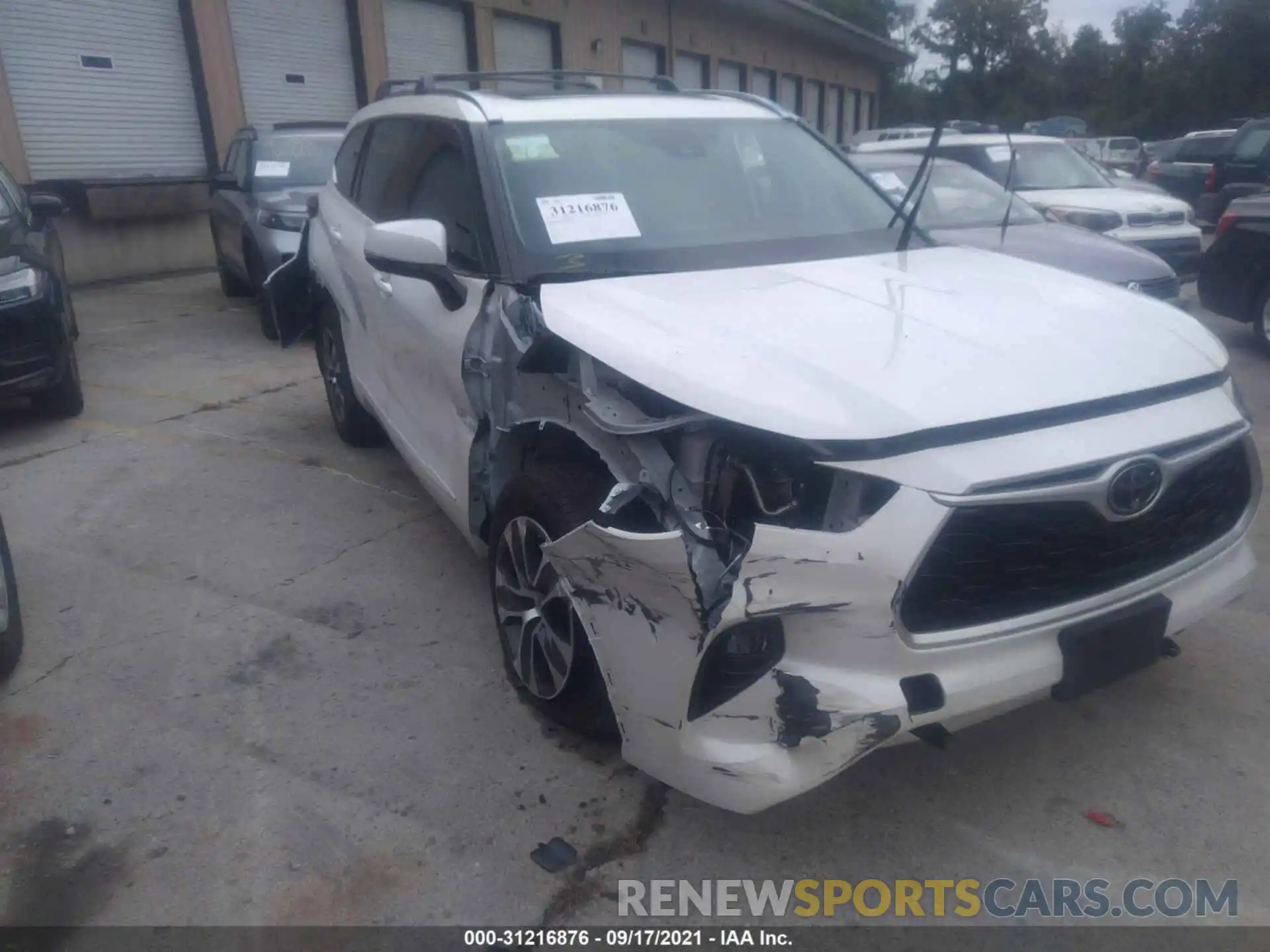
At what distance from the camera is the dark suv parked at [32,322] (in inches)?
222

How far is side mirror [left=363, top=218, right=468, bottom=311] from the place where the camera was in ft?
10.3

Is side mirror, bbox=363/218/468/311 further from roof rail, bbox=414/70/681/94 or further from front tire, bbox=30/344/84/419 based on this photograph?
front tire, bbox=30/344/84/419

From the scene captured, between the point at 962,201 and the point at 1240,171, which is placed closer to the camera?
the point at 962,201

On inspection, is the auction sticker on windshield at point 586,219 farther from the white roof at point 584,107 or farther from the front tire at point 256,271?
the front tire at point 256,271

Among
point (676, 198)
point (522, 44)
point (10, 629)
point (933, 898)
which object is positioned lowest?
point (933, 898)

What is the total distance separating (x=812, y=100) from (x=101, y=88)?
2305cm

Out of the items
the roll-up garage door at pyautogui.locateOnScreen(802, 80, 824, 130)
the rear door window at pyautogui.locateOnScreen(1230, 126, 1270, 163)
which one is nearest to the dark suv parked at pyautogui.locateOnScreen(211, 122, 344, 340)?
the rear door window at pyautogui.locateOnScreen(1230, 126, 1270, 163)

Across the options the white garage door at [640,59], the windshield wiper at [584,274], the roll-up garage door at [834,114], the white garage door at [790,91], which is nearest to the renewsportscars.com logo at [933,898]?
the windshield wiper at [584,274]

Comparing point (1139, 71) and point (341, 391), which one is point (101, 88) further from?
point (1139, 71)

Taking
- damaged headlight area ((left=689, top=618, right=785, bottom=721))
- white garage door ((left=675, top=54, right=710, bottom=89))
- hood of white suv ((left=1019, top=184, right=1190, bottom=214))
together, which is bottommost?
damaged headlight area ((left=689, top=618, right=785, bottom=721))

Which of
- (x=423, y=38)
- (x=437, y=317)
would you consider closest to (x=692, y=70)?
(x=423, y=38)

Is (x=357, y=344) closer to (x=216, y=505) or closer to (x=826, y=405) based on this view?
(x=216, y=505)

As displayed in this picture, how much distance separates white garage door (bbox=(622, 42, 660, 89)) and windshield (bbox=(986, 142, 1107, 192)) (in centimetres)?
1192

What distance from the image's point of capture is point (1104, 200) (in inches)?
362
